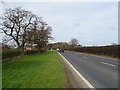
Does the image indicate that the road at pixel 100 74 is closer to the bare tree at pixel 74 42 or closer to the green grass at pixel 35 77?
the green grass at pixel 35 77

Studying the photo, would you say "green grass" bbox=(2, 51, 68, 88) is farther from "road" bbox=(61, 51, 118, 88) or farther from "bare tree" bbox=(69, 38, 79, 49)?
"bare tree" bbox=(69, 38, 79, 49)

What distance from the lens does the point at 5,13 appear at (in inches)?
1463

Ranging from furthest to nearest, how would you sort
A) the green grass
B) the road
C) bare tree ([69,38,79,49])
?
bare tree ([69,38,79,49])
the road
the green grass

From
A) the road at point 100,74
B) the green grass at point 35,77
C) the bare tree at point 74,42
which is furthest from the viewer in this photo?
the bare tree at point 74,42

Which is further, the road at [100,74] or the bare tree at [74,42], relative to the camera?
the bare tree at [74,42]

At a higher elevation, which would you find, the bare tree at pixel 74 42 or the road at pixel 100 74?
the bare tree at pixel 74 42

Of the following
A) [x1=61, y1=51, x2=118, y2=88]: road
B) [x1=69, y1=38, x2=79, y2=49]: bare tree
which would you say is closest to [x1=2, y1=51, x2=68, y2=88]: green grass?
[x1=61, y1=51, x2=118, y2=88]: road

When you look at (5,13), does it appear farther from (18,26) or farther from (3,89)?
(3,89)

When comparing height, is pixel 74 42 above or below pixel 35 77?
above

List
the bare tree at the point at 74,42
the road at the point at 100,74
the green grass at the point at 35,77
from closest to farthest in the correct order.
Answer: the green grass at the point at 35,77
the road at the point at 100,74
the bare tree at the point at 74,42

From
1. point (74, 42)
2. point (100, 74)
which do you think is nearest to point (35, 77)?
point (100, 74)

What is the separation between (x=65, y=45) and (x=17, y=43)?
119574 mm

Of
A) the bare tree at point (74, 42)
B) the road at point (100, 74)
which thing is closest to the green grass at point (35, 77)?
the road at point (100, 74)

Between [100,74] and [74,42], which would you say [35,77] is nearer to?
[100,74]
